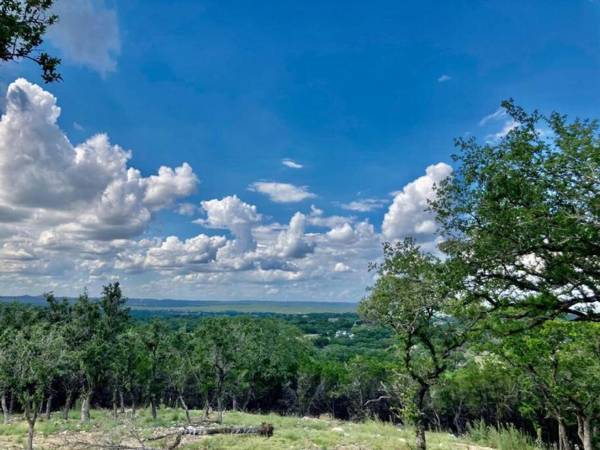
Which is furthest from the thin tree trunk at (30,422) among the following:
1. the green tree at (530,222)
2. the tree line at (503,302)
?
the green tree at (530,222)

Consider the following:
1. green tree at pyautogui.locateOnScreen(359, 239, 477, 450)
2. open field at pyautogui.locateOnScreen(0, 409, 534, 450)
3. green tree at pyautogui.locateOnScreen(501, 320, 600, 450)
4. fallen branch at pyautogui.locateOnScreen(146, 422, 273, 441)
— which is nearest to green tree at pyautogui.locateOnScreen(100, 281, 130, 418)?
open field at pyautogui.locateOnScreen(0, 409, 534, 450)

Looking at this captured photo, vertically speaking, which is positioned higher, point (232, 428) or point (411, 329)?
point (411, 329)

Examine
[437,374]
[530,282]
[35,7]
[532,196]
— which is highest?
[35,7]

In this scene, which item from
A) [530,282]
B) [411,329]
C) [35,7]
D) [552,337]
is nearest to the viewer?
[35,7]

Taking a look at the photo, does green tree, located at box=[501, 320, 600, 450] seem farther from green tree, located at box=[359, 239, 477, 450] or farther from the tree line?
green tree, located at box=[359, 239, 477, 450]

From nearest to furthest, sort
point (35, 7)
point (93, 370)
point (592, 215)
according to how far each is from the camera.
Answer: point (35, 7), point (592, 215), point (93, 370)

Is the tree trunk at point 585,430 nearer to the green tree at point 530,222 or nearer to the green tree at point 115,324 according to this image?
the green tree at point 530,222

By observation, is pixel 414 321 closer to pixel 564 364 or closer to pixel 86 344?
pixel 564 364

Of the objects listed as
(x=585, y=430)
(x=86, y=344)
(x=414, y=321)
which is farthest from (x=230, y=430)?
(x=86, y=344)

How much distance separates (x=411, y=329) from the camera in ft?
56.0

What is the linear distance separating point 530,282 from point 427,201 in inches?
124

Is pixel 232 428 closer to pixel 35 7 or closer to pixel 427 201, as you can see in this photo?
pixel 427 201

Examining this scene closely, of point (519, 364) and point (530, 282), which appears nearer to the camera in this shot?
point (530, 282)

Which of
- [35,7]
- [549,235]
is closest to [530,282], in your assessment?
[549,235]
